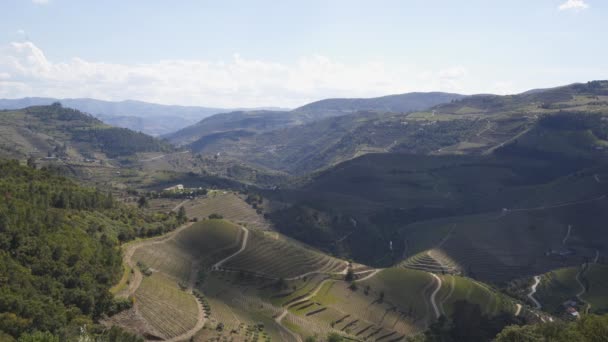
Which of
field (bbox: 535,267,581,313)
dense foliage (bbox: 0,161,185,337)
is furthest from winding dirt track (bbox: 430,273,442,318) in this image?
dense foliage (bbox: 0,161,185,337)

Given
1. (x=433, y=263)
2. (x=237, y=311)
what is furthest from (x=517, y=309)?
(x=237, y=311)

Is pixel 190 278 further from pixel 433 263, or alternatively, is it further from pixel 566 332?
pixel 433 263

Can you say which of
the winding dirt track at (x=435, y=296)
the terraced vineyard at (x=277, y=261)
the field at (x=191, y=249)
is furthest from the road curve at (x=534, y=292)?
the field at (x=191, y=249)

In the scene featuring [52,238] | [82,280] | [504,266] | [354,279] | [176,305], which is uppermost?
[52,238]

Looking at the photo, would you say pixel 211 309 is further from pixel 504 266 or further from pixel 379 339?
pixel 504 266

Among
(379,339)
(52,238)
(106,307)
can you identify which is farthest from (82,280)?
(379,339)
